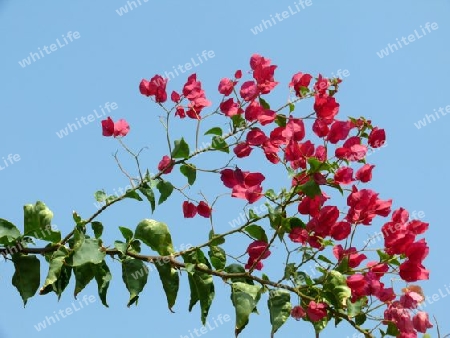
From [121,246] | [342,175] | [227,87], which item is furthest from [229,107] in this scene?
[121,246]

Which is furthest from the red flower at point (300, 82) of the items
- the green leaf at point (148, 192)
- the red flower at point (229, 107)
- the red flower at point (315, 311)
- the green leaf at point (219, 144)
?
the red flower at point (315, 311)

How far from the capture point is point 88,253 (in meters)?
1.85

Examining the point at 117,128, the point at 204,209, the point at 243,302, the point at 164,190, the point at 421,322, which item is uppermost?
the point at 117,128

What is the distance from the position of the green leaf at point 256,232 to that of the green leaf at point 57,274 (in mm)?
491

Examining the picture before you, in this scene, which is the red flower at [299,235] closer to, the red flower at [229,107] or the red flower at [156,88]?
the red flower at [229,107]

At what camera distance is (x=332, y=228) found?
192 cm

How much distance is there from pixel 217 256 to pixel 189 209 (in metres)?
0.24

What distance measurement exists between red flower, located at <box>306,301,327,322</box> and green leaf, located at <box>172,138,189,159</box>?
0.54 metres

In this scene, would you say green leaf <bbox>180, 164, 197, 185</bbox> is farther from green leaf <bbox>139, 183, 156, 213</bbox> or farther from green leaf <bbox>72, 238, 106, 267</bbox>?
green leaf <bbox>72, 238, 106, 267</bbox>

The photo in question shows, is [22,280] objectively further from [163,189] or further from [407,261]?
[407,261]

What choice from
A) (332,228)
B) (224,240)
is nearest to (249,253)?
(224,240)

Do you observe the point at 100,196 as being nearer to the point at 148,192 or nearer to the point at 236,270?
the point at 148,192

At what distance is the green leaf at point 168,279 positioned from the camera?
1.91 metres

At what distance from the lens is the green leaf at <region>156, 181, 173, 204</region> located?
2.06 m
